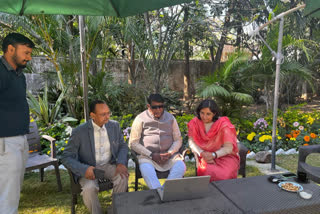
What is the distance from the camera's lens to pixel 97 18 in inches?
194

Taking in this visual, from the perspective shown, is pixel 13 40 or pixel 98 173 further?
pixel 98 173

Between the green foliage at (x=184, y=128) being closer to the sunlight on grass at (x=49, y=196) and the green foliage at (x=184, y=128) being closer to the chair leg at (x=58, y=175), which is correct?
the sunlight on grass at (x=49, y=196)

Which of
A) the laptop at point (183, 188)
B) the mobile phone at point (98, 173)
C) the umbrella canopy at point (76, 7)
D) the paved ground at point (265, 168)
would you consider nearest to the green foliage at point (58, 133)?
the mobile phone at point (98, 173)

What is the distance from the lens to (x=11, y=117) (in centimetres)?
201

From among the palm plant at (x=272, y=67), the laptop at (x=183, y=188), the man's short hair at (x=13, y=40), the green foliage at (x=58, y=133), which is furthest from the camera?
the palm plant at (x=272, y=67)

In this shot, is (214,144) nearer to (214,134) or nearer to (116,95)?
(214,134)

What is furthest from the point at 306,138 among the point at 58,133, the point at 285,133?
the point at 58,133

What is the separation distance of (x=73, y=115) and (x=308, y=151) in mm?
4393

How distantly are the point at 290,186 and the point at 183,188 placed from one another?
949 mm

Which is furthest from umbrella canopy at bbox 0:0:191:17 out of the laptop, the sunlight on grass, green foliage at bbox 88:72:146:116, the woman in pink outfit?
green foliage at bbox 88:72:146:116

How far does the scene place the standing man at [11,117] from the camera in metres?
1.97

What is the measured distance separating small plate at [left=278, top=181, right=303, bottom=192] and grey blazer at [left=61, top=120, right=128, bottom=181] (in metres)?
1.53

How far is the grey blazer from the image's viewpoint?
2.40 metres

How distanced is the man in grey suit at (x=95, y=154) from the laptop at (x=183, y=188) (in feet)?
2.65
